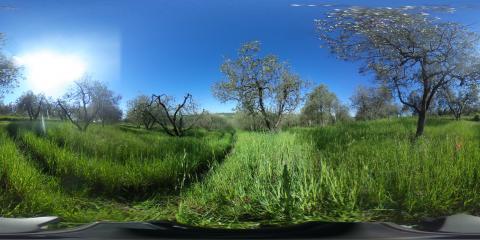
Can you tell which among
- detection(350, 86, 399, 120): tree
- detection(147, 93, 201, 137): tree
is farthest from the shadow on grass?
detection(350, 86, 399, 120): tree

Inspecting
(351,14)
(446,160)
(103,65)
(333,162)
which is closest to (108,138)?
(103,65)

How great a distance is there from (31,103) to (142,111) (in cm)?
59

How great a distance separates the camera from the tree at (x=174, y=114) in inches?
88.1

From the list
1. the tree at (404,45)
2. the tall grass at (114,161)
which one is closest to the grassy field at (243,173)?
the tall grass at (114,161)

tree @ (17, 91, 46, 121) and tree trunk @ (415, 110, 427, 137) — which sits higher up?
tree @ (17, 91, 46, 121)

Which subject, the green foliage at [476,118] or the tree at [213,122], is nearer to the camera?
the tree at [213,122]

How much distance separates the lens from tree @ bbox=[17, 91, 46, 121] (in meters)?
2.30

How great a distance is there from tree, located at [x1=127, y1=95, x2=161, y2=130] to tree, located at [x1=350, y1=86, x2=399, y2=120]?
1.03 metres

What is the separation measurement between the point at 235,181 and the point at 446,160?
3.78 ft

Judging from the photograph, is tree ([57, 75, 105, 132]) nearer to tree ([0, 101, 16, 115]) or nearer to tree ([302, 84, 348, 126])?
tree ([0, 101, 16, 115])

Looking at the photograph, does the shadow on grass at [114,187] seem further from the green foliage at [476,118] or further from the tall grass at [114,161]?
the green foliage at [476,118]

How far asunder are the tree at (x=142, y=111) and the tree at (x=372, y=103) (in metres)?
1.03

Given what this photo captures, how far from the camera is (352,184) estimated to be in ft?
7.89

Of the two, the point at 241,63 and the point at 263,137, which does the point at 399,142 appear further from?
the point at 241,63
